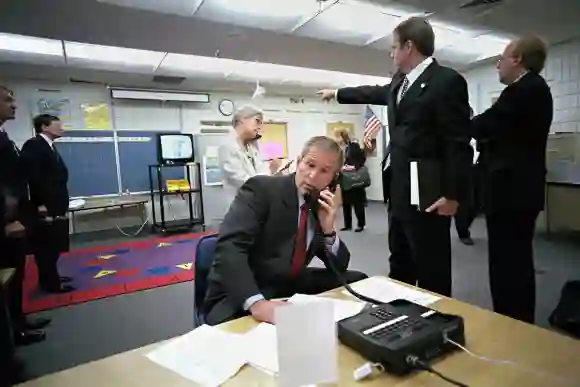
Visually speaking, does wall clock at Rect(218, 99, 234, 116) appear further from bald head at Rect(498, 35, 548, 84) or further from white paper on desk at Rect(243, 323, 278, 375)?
white paper on desk at Rect(243, 323, 278, 375)

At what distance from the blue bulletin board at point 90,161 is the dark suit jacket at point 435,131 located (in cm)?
547

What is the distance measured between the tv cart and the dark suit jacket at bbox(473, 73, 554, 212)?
4.66m

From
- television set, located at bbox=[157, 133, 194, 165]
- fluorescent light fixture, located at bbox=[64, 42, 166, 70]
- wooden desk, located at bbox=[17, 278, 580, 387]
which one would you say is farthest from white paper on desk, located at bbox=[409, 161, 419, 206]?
television set, located at bbox=[157, 133, 194, 165]

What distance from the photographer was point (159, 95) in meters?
6.23

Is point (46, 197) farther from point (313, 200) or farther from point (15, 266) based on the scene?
point (313, 200)

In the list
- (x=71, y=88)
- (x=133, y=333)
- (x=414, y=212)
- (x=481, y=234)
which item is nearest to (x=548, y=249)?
(x=481, y=234)

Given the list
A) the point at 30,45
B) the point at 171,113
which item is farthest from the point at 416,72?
the point at 171,113

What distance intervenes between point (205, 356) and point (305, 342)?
0.26 m

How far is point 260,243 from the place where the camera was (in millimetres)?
1236

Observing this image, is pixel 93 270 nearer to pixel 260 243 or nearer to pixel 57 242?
→ pixel 57 242

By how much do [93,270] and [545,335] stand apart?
12.8 feet

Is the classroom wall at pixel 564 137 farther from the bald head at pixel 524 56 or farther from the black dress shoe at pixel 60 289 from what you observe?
the black dress shoe at pixel 60 289

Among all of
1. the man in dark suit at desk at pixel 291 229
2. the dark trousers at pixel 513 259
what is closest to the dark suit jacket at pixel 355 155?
the dark trousers at pixel 513 259

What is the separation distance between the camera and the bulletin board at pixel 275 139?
24.7ft
